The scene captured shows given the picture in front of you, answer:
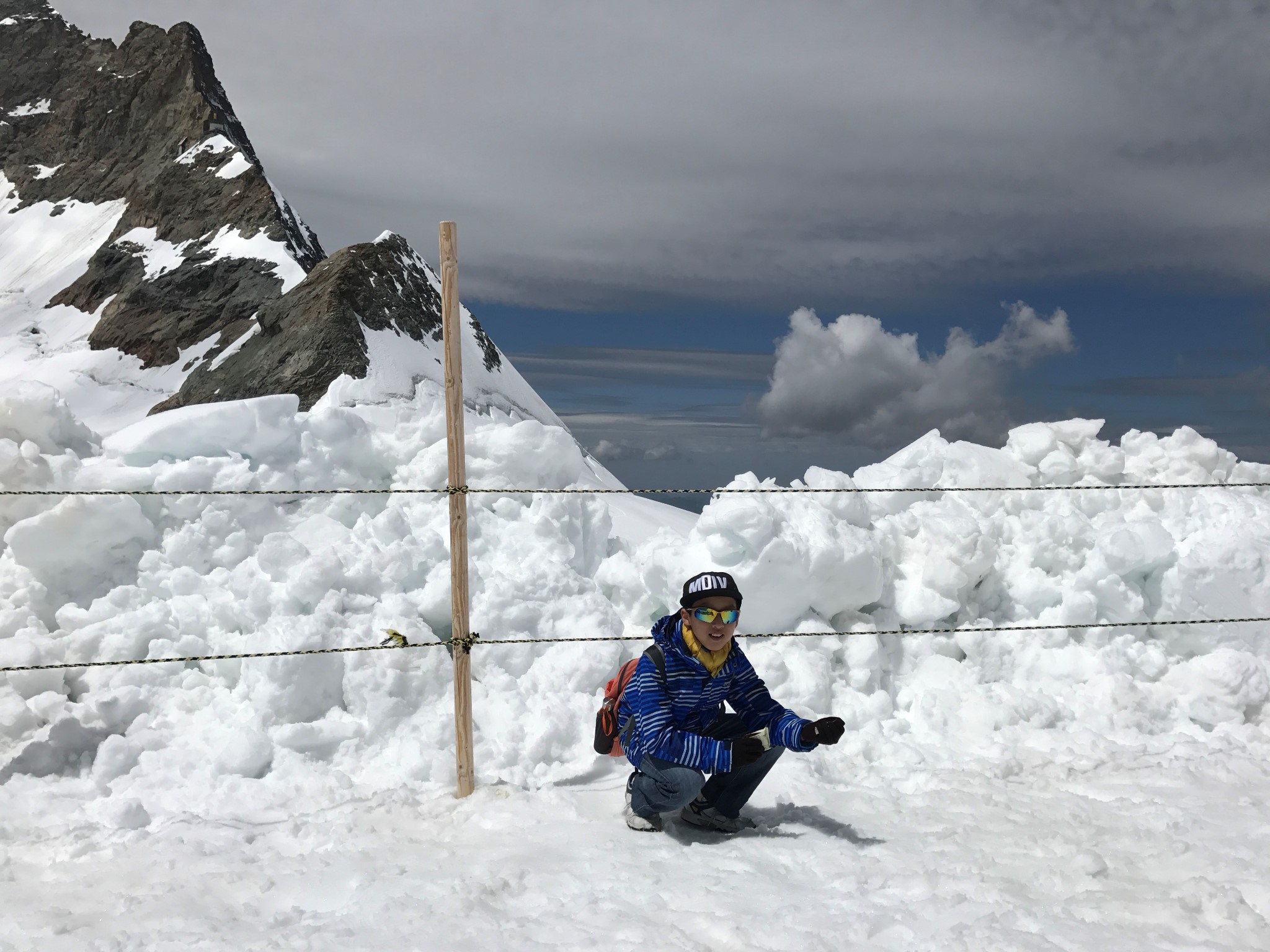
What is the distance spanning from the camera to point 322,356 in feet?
55.2

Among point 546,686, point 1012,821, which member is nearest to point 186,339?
point 546,686

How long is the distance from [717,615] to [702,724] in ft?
1.89

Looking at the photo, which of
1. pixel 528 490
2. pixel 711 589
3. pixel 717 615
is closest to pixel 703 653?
pixel 717 615

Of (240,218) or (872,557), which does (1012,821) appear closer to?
(872,557)

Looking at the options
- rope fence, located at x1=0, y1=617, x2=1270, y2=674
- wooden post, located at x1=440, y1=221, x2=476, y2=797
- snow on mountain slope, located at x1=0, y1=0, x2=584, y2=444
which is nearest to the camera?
rope fence, located at x1=0, y1=617, x2=1270, y2=674

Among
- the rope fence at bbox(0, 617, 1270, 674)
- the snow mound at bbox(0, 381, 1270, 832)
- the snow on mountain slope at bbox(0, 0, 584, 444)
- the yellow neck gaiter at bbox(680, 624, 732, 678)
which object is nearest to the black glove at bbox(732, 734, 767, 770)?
the yellow neck gaiter at bbox(680, 624, 732, 678)

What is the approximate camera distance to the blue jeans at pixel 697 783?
3.82 m

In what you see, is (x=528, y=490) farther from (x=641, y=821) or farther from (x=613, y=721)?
(x=641, y=821)

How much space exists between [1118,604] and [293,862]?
555 centimetres

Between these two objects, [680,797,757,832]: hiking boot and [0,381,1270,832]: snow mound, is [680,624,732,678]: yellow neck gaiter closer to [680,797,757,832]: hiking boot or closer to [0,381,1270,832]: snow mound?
[680,797,757,832]: hiking boot

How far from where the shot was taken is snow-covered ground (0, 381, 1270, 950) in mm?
3256

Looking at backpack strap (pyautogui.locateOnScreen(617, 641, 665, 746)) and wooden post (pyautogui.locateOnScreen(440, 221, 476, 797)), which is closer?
backpack strap (pyautogui.locateOnScreen(617, 641, 665, 746))

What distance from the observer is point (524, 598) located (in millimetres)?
5996

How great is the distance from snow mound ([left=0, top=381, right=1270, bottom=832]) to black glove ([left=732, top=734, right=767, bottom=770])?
1.06 meters
